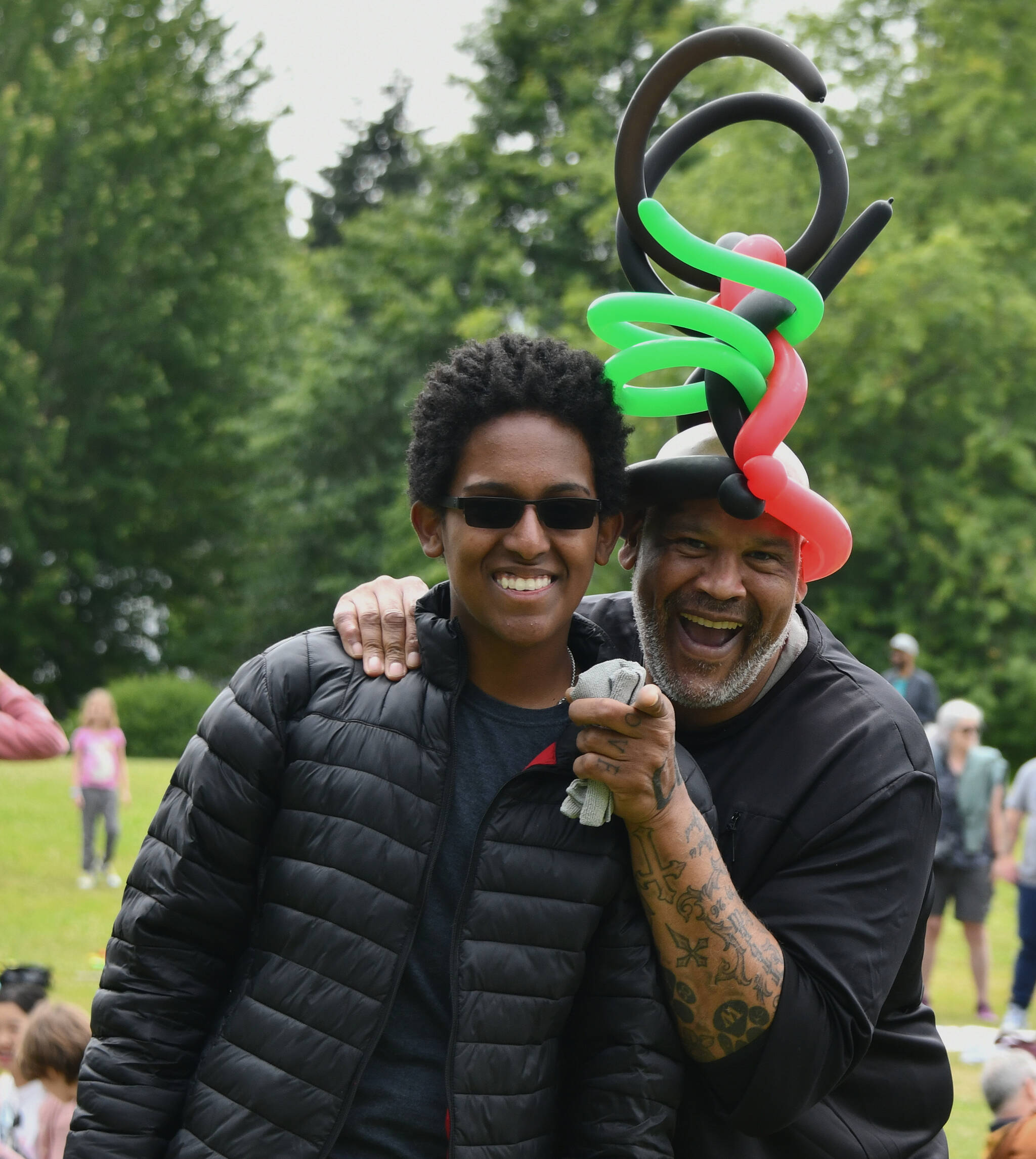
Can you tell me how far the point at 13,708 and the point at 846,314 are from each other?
14.8m

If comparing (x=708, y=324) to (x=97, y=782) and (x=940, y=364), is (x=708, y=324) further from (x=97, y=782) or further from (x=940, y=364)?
(x=940, y=364)

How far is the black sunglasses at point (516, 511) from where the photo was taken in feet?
8.00

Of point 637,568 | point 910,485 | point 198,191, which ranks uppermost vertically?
point 198,191

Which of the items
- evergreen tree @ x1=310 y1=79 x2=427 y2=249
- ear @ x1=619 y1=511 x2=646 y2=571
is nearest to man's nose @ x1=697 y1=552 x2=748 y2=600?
ear @ x1=619 y1=511 x2=646 y2=571

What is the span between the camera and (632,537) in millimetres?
3195

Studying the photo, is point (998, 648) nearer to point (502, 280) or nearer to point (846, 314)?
point (846, 314)

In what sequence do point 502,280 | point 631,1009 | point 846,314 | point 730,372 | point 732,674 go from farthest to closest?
point 502,280 → point 846,314 → point 732,674 → point 730,372 → point 631,1009

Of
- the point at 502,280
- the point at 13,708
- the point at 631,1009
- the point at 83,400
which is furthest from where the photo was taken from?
the point at 83,400

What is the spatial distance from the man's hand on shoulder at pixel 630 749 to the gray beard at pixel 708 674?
0.59 m

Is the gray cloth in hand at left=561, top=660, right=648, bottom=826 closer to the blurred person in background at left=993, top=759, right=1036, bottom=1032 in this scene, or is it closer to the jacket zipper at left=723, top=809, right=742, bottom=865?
the jacket zipper at left=723, top=809, right=742, bottom=865

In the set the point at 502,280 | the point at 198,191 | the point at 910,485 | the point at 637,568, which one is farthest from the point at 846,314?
the point at 637,568

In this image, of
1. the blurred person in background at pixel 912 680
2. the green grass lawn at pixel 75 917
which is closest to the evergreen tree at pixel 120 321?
the green grass lawn at pixel 75 917

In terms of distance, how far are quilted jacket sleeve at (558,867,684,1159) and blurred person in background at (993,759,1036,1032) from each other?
21.9 feet

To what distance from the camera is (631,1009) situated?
2.39 metres
